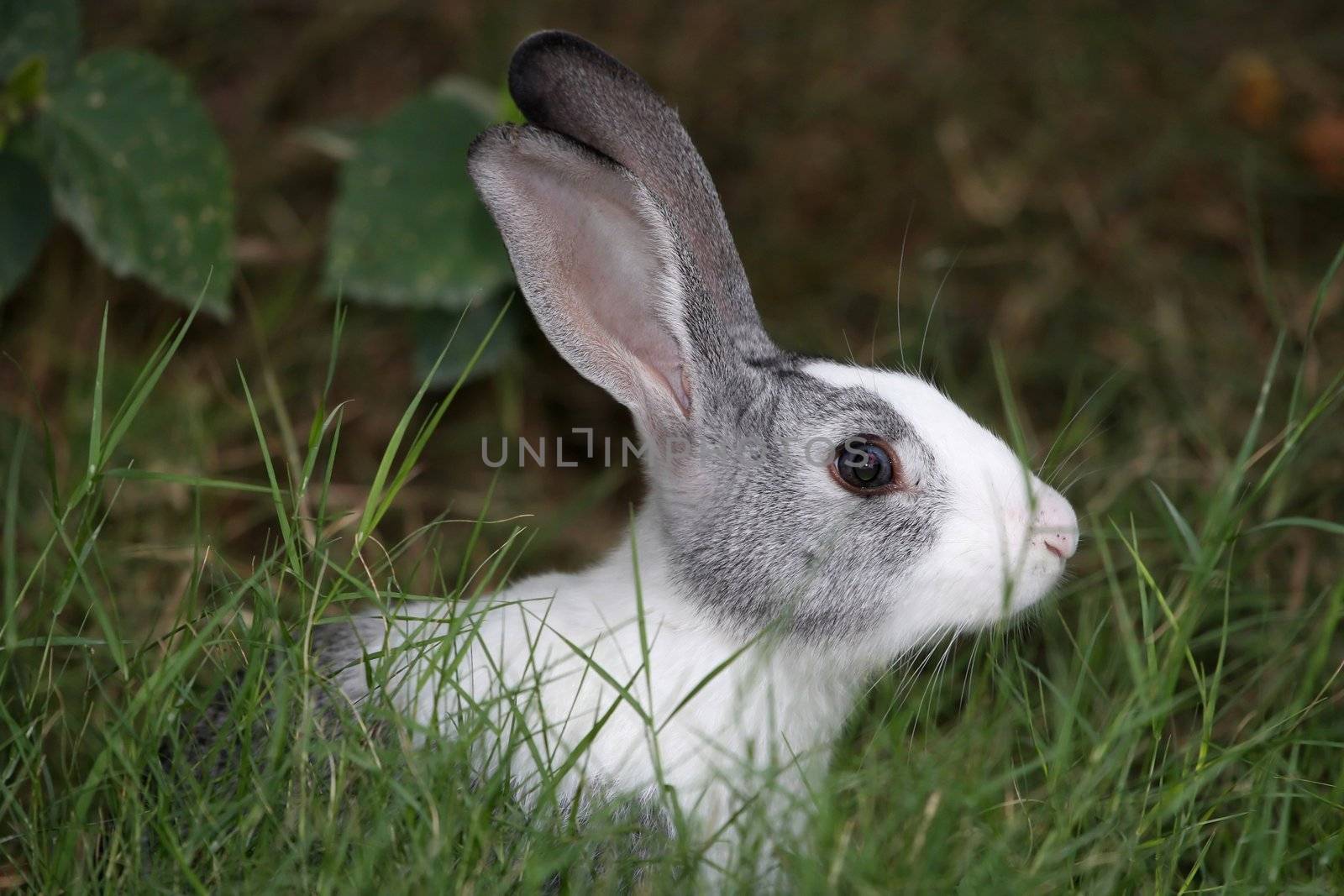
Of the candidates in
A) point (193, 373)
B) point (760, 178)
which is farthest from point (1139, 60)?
point (193, 373)

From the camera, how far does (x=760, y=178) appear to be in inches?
206

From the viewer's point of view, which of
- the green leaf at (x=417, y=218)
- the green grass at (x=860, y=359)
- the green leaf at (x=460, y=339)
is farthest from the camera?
the green leaf at (x=460, y=339)

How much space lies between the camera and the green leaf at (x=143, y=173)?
382cm

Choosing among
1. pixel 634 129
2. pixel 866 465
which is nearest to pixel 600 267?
pixel 634 129

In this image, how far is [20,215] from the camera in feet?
13.0

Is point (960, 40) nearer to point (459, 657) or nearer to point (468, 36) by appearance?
point (468, 36)

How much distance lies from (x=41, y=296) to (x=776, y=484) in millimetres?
2869

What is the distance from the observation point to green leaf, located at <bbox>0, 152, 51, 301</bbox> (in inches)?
155

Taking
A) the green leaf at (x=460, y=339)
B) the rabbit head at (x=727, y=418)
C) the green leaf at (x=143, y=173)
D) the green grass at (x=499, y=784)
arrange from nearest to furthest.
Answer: the green grass at (x=499, y=784)
the rabbit head at (x=727, y=418)
the green leaf at (x=143, y=173)
the green leaf at (x=460, y=339)

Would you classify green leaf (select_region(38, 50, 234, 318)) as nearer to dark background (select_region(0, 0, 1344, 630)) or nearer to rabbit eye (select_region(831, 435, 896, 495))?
dark background (select_region(0, 0, 1344, 630))

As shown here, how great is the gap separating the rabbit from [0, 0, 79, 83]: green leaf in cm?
166

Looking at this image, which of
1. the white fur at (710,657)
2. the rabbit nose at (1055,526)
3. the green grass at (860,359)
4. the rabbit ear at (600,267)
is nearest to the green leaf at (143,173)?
the green grass at (860,359)

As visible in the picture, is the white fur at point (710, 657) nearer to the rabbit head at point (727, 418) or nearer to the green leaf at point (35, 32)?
the rabbit head at point (727, 418)

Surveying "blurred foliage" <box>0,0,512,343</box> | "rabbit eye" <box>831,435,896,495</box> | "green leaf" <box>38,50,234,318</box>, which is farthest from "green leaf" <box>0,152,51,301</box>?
"rabbit eye" <box>831,435,896,495</box>
